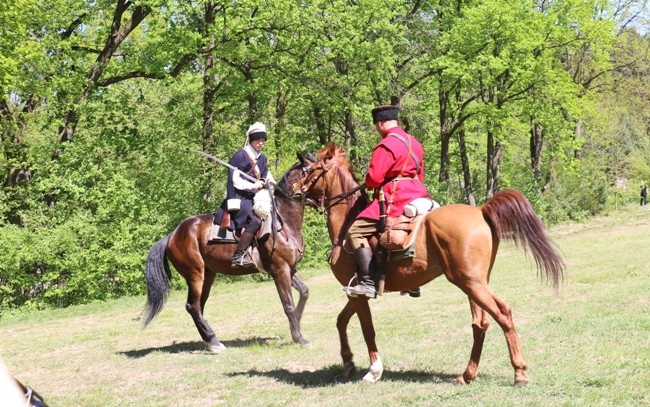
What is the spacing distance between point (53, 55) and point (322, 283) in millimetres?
12395

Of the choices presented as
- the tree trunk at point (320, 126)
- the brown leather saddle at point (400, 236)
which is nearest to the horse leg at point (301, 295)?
the brown leather saddle at point (400, 236)

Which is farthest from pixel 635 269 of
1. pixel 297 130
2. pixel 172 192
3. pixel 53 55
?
pixel 297 130

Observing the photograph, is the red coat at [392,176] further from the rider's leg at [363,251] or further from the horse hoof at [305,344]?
the horse hoof at [305,344]

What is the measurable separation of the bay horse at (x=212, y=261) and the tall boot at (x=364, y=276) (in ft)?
10.8

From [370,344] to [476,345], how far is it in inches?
47.6

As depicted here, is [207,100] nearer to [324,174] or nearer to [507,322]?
[324,174]

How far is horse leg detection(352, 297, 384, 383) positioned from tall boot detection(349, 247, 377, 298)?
1.14 feet

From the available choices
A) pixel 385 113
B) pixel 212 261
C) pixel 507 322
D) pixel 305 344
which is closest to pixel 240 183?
pixel 212 261

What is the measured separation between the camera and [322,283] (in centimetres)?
2203

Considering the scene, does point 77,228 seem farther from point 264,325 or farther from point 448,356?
point 448,356

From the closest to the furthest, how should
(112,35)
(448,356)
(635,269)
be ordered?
(448,356)
(635,269)
(112,35)

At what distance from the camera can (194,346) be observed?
1216cm

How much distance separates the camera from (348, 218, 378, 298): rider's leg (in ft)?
24.9

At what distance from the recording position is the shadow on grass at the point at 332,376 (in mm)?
7762
